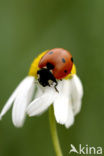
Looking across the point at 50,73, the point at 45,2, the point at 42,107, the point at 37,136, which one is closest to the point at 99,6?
the point at 45,2

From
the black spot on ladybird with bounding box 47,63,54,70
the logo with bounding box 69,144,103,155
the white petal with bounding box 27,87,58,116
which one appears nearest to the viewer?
the white petal with bounding box 27,87,58,116

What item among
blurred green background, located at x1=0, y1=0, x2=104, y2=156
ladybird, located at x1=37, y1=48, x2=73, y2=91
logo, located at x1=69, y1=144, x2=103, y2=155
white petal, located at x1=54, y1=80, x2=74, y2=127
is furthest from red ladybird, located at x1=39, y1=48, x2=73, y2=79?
blurred green background, located at x1=0, y1=0, x2=104, y2=156

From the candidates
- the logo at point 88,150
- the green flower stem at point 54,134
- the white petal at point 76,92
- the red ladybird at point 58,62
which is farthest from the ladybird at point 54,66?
the logo at point 88,150

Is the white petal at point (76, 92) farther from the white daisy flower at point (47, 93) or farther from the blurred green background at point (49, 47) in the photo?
the blurred green background at point (49, 47)

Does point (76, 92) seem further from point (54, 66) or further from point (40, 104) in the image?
point (40, 104)

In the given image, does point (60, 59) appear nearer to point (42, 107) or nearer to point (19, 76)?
point (42, 107)

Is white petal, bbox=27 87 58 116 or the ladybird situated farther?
the ladybird

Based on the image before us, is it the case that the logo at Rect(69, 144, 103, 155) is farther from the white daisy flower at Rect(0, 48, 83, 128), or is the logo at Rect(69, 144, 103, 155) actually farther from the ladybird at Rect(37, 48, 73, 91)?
the ladybird at Rect(37, 48, 73, 91)

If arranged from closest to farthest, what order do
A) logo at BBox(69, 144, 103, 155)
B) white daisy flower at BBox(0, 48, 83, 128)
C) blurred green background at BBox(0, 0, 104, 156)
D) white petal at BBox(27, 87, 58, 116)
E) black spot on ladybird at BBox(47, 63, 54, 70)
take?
white petal at BBox(27, 87, 58, 116) < white daisy flower at BBox(0, 48, 83, 128) < black spot on ladybird at BBox(47, 63, 54, 70) < logo at BBox(69, 144, 103, 155) < blurred green background at BBox(0, 0, 104, 156)
